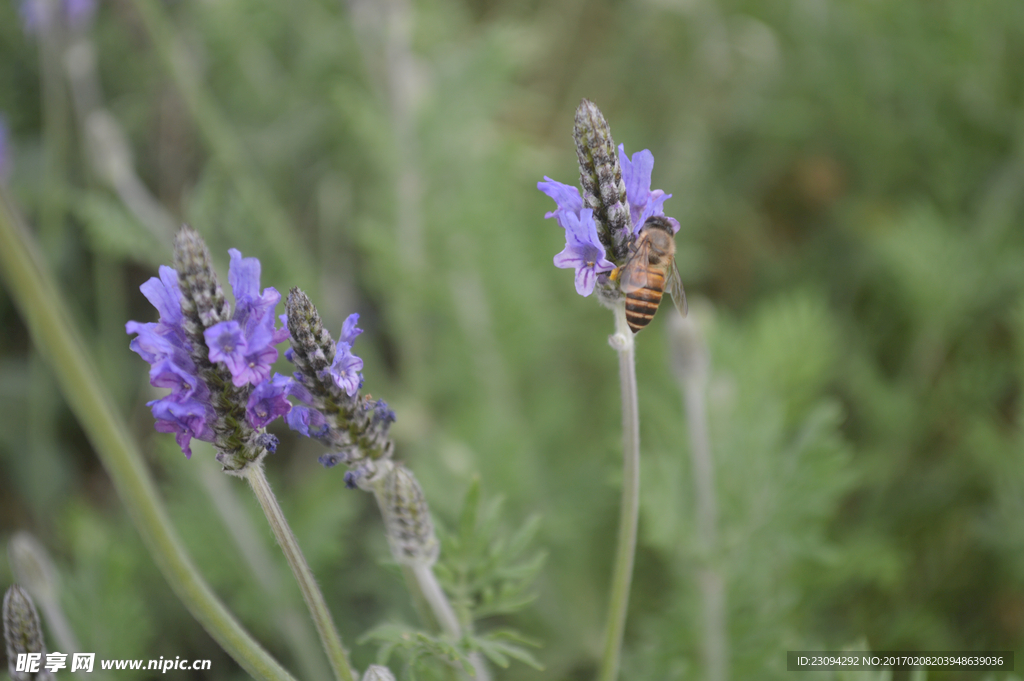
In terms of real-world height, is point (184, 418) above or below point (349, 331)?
below

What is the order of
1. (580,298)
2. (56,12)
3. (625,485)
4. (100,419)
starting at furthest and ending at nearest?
(580,298) → (56,12) → (625,485) → (100,419)

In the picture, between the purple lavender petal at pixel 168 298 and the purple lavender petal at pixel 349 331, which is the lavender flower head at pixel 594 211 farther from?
the purple lavender petal at pixel 168 298

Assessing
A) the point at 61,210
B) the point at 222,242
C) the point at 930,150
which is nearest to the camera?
the point at 222,242

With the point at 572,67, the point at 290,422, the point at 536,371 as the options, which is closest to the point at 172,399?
the point at 290,422

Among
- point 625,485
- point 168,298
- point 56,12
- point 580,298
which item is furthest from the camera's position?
point 580,298

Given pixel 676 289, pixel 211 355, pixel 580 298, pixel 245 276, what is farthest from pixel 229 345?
pixel 580 298

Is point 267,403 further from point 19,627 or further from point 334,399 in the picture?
point 19,627

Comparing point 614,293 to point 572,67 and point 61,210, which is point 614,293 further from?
point 572,67
